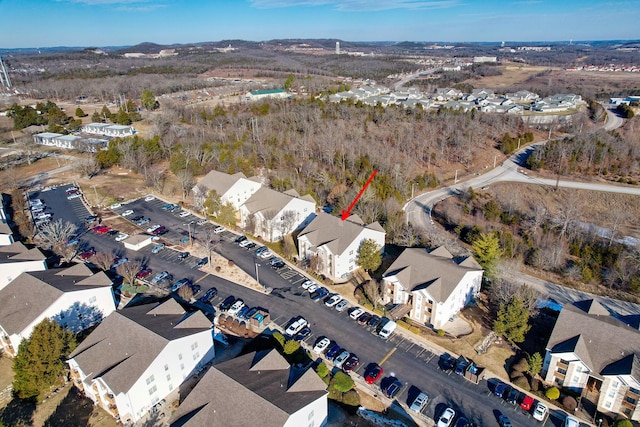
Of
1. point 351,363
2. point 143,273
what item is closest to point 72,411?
point 143,273

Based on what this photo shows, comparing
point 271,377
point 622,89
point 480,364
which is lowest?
point 480,364

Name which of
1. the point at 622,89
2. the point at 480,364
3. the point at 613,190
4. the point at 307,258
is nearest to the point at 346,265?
the point at 307,258

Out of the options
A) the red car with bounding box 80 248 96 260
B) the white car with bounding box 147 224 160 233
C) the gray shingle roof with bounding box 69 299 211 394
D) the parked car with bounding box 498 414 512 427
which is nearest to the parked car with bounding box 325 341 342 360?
the gray shingle roof with bounding box 69 299 211 394

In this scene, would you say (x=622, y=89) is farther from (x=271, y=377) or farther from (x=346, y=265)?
(x=271, y=377)

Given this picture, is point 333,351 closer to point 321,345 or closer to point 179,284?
point 321,345

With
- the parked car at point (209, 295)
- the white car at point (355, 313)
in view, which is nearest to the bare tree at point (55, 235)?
the parked car at point (209, 295)

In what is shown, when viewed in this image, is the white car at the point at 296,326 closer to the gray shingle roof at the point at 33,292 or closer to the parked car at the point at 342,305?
the parked car at the point at 342,305

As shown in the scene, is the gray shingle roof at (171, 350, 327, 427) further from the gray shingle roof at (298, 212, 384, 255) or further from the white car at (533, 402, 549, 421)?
the gray shingle roof at (298, 212, 384, 255)
